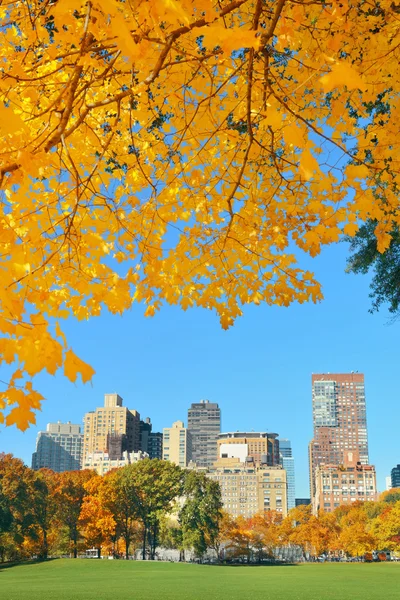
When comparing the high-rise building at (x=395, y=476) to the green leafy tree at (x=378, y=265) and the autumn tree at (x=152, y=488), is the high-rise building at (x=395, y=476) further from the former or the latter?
the green leafy tree at (x=378, y=265)

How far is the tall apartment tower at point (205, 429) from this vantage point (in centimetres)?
17588

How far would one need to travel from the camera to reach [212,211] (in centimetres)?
504

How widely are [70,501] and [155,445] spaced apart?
11769 centimetres

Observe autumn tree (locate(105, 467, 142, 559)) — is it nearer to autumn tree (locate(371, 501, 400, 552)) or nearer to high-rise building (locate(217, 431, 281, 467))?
autumn tree (locate(371, 501, 400, 552))

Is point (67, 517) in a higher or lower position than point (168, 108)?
lower

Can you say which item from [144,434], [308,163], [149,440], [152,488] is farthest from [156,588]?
Answer: [149,440]

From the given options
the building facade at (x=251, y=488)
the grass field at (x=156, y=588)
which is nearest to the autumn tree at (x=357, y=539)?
the grass field at (x=156, y=588)

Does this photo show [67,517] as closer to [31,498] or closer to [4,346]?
[31,498]

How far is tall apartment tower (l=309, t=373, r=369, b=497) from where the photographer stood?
17264 cm

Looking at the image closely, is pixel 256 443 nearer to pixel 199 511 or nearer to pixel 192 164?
pixel 199 511

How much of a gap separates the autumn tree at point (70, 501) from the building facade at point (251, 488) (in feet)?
195

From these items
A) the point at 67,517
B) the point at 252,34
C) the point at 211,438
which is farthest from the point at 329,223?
the point at 211,438

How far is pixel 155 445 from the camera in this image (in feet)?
486

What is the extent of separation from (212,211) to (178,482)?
109 ft
